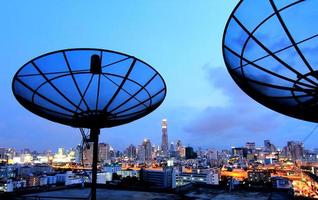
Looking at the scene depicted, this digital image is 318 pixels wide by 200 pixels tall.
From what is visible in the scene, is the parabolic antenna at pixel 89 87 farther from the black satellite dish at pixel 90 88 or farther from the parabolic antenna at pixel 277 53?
the parabolic antenna at pixel 277 53

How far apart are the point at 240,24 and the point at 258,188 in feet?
38.1

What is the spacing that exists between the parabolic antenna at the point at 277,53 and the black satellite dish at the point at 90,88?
362 centimetres

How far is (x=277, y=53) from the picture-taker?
8.61m

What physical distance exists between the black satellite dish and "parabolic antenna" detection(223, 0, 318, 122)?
3619mm

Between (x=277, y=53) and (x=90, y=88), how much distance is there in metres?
6.82

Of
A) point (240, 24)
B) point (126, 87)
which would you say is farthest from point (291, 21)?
point (126, 87)

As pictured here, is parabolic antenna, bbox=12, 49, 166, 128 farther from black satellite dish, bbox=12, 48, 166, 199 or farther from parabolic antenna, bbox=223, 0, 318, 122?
parabolic antenna, bbox=223, 0, 318, 122

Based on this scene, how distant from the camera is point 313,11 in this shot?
735 cm

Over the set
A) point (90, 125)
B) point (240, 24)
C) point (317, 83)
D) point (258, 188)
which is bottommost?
point (258, 188)

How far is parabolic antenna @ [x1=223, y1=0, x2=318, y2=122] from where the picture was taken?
746cm

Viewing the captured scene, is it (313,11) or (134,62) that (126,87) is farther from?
(313,11)

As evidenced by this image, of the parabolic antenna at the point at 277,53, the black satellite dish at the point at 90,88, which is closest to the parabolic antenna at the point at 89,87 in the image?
the black satellite dish at the point at 90,88

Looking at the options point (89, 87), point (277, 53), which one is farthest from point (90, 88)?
point (277, 53)

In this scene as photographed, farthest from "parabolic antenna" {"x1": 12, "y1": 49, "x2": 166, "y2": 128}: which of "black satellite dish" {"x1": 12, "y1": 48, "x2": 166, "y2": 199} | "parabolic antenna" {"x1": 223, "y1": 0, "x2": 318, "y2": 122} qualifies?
"parabolic antenna" {"x1": 223, "y1": 0, "x2": 318, "y2": 122}
